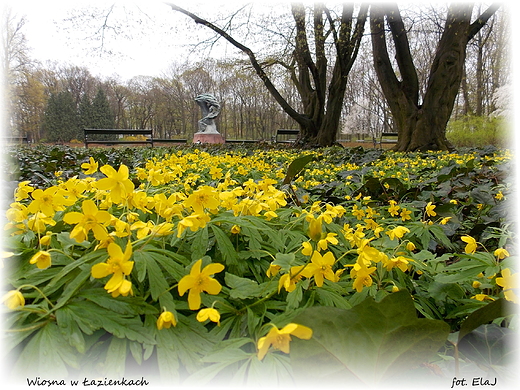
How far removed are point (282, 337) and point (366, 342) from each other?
0.54 ft

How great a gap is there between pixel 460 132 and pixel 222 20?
578 inches

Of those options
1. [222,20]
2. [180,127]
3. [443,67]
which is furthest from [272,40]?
[180,127]

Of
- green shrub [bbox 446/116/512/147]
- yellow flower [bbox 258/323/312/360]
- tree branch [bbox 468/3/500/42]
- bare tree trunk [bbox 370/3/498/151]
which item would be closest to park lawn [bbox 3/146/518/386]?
yellow flower [bbox 258/323/312/360]

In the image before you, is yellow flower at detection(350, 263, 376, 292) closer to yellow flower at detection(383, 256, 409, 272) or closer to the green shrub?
yellow flower at detection(383, 256, 409, 272)

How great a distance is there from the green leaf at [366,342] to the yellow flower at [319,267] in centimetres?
15

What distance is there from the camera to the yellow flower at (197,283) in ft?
2.03

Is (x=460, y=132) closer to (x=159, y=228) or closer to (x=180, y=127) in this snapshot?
(x=159, y=228)

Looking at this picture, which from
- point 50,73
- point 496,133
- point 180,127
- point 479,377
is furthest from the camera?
point 180,127

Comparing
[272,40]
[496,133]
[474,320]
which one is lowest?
[474,320]

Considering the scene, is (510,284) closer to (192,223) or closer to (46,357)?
(192,223)

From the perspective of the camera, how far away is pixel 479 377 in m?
0.67

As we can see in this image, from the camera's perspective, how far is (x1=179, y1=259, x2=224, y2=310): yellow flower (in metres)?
0.62

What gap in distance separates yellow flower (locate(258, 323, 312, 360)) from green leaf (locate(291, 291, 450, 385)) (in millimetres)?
23

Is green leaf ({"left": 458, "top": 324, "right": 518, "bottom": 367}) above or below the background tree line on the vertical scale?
below
